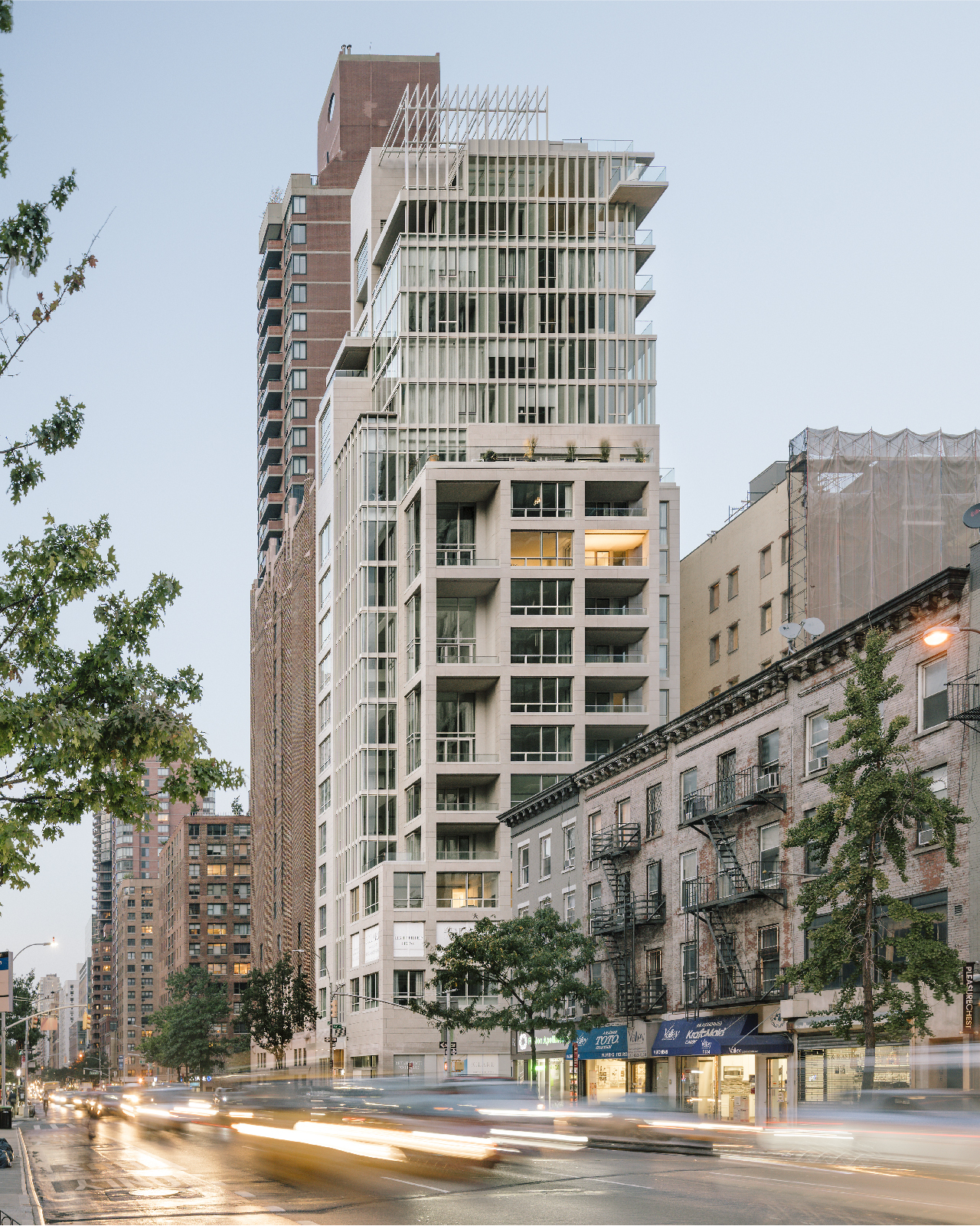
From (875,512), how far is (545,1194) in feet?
191

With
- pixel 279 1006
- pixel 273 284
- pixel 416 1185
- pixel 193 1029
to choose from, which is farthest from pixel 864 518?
pixel 273 284

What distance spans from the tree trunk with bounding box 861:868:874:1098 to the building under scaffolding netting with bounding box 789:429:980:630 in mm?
38346

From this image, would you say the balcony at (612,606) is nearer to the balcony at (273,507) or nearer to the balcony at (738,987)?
the balcony at (738,987)

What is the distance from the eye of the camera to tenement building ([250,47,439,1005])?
150125 mm

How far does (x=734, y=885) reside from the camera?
181 feet

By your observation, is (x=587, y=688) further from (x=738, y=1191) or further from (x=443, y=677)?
(x=738, y=1191)

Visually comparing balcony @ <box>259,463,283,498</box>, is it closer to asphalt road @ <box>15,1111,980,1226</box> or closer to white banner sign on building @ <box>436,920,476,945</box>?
white banner sign on building @ <box>436,920,476,945</box>

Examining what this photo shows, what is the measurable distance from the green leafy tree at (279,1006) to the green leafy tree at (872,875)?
86.5 m

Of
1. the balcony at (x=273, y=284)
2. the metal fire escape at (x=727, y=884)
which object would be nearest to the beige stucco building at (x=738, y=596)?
the metal fire escape at (x=727, y=884)

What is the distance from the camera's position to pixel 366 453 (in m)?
112

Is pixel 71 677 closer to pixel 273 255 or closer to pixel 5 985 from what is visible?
pixel 5 985

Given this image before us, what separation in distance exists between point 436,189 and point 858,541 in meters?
47.4

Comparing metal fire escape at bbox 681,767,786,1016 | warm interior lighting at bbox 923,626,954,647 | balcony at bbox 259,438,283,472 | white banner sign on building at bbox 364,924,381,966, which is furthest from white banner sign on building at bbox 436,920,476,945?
balcony at bbox 259,438,283,472

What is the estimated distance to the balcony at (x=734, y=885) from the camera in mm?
52406
